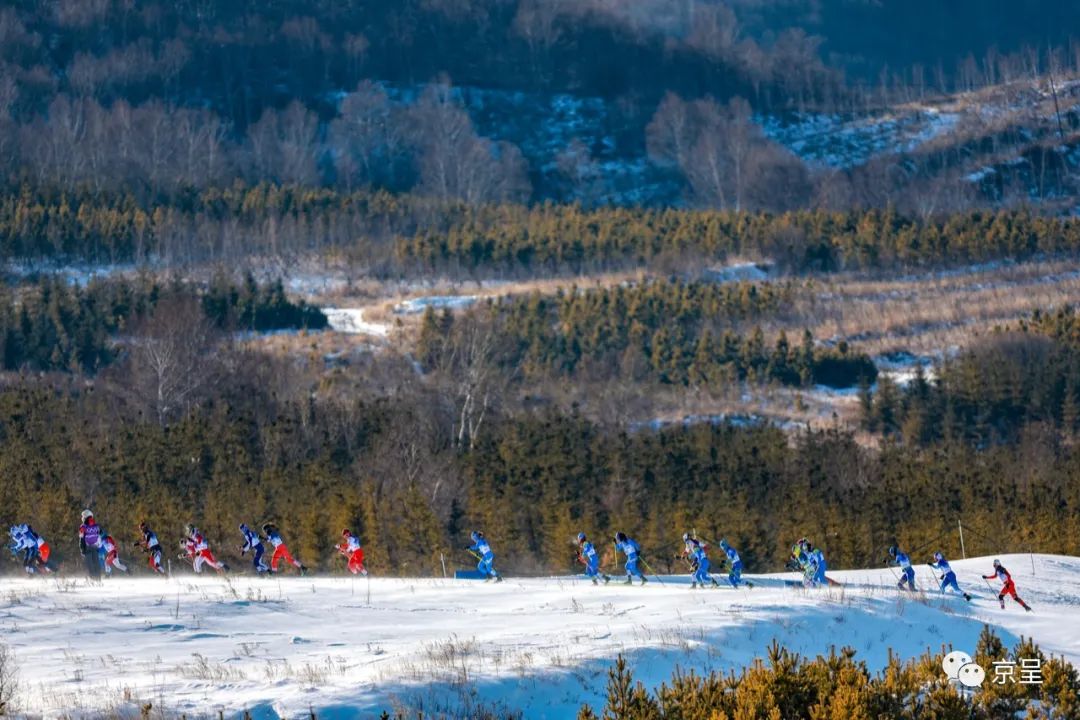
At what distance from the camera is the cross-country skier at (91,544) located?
91.6 ft

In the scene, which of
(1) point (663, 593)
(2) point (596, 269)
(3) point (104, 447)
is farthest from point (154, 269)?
(1) point (663, 593)

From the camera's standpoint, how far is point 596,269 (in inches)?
3282

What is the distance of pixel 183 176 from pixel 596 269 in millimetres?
30851

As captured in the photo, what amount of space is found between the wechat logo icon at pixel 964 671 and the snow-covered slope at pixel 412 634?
4.32m

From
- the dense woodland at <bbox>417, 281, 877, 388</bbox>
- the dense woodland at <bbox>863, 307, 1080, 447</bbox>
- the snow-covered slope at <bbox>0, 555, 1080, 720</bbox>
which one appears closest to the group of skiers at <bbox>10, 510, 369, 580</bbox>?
the snow-covered slope at <bbox>0, 555, 1080, 720</bbox>

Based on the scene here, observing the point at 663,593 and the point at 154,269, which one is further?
the point at 154,269

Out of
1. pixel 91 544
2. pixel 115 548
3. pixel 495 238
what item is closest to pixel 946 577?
pixel 91 544

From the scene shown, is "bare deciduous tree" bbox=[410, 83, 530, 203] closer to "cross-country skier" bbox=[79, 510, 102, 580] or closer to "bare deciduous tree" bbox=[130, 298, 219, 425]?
"bare deciduous tree" bbox=[130, 298, 219, 425]

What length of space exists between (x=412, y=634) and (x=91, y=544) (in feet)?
29.6

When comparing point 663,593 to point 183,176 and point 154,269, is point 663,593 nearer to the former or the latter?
point 154,269

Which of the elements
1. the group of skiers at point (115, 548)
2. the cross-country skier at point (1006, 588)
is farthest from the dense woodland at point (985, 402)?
the group of skiers at point (115, 548)

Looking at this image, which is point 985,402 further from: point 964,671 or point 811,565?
point 964,671

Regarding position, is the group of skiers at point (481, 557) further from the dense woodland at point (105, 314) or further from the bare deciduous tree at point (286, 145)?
the bare deciduous tree at point (286, 145)

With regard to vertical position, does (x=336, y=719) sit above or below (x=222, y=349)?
above
